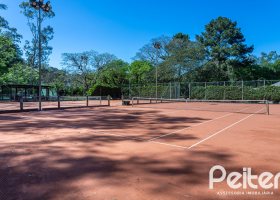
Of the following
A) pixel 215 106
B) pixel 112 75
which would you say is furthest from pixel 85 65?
pixel 215 106

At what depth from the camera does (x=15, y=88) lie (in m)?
35.1

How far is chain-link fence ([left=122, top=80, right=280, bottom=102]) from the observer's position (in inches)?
1230

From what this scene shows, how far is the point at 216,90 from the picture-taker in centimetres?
3541

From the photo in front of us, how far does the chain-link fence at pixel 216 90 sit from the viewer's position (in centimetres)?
3124

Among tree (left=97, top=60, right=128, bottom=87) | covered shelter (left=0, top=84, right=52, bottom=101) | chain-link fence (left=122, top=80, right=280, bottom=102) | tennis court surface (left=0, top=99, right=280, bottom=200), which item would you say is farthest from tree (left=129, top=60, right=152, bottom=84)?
tennis court surface (left=0, top=99, right=280, bottom=200)

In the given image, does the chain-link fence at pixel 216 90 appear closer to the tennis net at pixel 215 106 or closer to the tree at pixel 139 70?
the tennis net at pixel 215 106

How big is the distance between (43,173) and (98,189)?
47.6 inches

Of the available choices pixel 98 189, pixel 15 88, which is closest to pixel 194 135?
pixel 98 189

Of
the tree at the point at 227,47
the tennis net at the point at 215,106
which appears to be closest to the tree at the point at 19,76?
the tennis net at the point at 215,106

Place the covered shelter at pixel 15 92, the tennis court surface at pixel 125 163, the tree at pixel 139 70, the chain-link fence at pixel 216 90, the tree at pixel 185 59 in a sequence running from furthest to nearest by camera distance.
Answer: the tree at pixel 139 70 < the tree at pixel 185 59 < the covered shelter at pixel 15 92 < the chain-link fence at pixel 216 90 < the tennis court surface at pixel 125 163

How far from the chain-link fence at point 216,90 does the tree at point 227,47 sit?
8001mm

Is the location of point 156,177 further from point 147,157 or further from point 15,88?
point 15,88

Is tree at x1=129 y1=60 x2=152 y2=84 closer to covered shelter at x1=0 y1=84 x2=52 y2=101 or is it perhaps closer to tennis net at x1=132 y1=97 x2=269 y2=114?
covered shelter at x1=0 y1=84 x2=52 y2=101

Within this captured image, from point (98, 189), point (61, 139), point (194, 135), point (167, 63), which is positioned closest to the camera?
point (98, 189)
